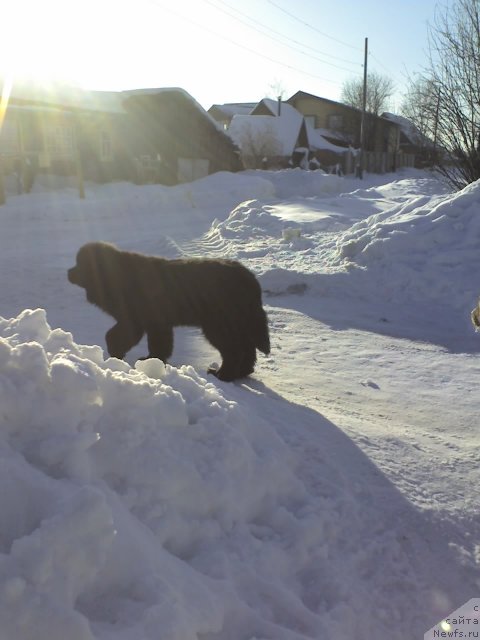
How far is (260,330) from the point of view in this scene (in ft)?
17.3

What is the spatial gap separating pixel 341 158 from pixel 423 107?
132 feet

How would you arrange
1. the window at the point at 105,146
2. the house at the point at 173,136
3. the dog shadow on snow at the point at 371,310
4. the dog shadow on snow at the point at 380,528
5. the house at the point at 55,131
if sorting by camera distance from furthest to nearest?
the house at the point at 173,136, the window at the point at 105,146, the house at the point at 55,131, the dog shadow on snow at the point at 371,310, the dog shadow on snow at the point at 380,528

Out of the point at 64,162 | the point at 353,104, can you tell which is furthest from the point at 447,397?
the point at 353,104

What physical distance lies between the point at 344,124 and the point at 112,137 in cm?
4232

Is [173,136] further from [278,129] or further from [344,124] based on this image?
[344,124]

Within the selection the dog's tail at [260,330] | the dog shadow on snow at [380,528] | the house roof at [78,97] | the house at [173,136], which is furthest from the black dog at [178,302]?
the house at [173,136]

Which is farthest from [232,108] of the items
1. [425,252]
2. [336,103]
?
[425,252]

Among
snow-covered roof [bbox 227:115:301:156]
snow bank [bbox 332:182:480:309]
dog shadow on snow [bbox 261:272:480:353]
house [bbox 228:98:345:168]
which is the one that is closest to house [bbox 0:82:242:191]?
house [bbox 228:98:345:168]

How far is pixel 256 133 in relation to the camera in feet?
148

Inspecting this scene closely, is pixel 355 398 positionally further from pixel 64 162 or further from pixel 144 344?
pixel 64 162

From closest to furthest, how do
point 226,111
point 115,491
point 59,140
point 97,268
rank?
point 115,491
point 97,268
point 59,140
point 226,111

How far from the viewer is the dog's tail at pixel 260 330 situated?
5.23 m

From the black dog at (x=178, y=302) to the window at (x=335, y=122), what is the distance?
215 ft

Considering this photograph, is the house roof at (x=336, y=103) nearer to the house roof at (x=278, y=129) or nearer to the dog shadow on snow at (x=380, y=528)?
the house roof at (x=278, y=129)
